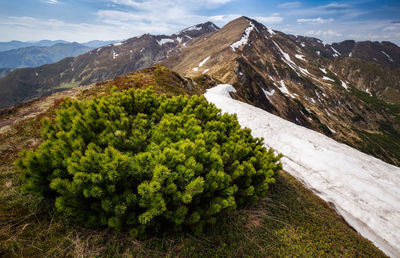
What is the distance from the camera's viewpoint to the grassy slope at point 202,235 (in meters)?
4.23

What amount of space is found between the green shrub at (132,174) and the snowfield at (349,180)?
760 centimetres

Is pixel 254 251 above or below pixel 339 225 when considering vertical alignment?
above

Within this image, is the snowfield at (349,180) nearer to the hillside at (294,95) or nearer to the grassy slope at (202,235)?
the grassy slope at (202,235)

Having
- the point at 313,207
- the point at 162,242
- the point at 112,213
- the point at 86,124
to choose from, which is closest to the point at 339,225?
the point at 313,207

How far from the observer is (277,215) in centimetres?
695

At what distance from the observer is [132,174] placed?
4184mm

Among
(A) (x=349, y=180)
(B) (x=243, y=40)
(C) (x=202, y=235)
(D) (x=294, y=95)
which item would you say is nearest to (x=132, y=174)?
(C) (x=202, y=235)

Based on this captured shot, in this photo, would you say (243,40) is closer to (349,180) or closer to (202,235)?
(349,180)

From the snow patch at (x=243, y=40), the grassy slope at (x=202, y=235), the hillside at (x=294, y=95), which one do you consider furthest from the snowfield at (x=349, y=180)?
the snow patch at (x=243, y=40)

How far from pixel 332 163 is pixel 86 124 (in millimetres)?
15547

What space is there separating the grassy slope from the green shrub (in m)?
0.48

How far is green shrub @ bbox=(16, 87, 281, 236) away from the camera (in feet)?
12.5

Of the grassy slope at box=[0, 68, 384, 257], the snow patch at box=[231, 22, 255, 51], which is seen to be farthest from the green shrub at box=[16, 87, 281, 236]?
the snow patch at box=[231, 22, 255, 51]

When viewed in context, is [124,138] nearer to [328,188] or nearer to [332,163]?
[328,188]
